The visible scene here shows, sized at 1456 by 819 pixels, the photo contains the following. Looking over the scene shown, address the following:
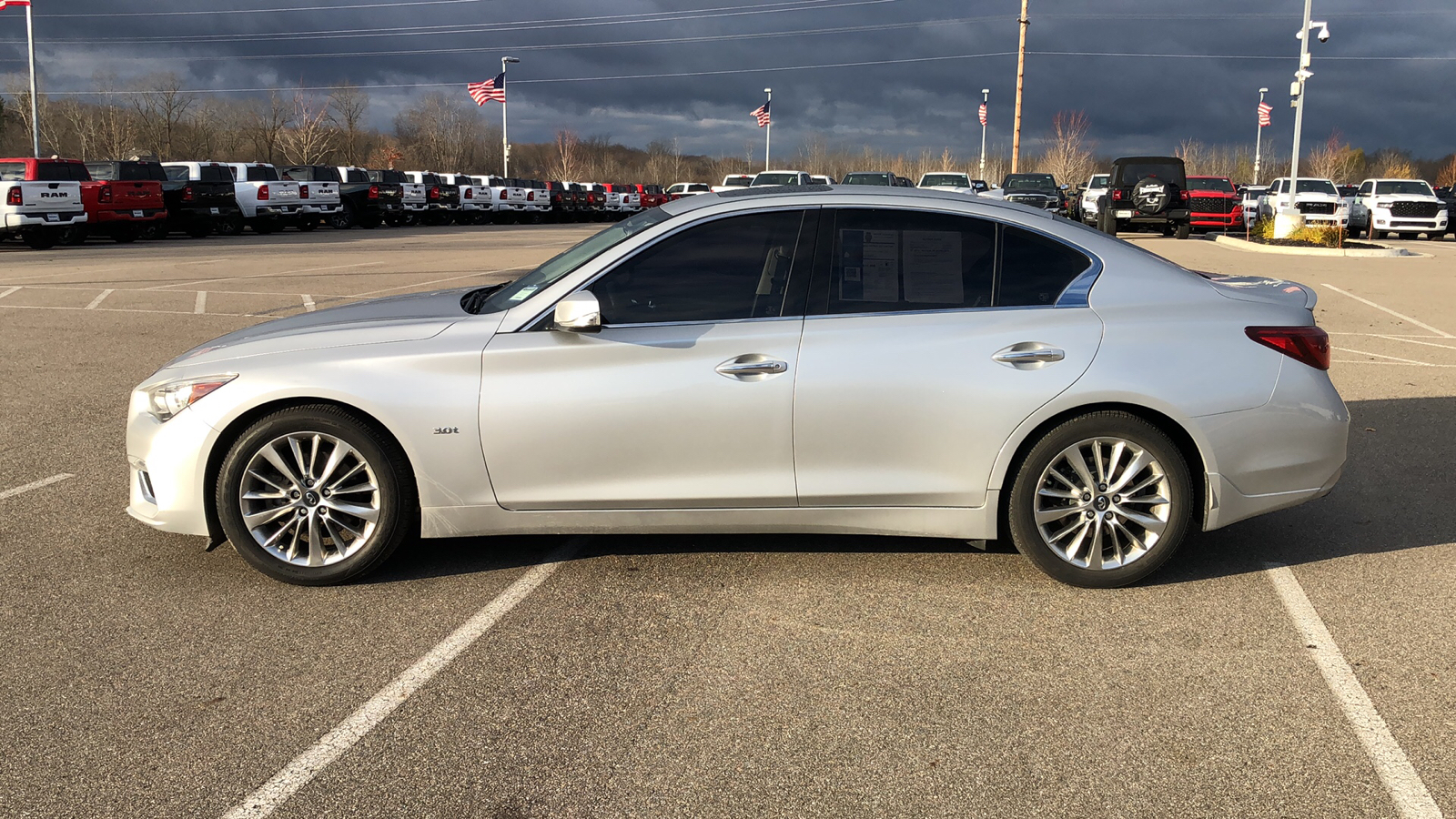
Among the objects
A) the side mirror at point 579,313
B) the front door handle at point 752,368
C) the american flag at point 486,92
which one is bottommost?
the front door handle at point 752,368

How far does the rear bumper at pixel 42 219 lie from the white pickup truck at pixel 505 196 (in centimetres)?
2114

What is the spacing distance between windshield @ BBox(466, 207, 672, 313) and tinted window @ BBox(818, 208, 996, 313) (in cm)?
78

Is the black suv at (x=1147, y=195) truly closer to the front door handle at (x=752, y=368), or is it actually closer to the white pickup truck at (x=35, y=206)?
the white pickup truck at (x=35, y=206)

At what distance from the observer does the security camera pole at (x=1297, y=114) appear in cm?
2970

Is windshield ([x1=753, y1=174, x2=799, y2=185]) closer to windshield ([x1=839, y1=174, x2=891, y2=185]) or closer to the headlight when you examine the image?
windshield ([x1=839, y1=174, x2=891, y2=185])

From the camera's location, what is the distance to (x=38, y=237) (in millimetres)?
26016

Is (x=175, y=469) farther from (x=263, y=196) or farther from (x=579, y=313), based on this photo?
(x=263, y=196)

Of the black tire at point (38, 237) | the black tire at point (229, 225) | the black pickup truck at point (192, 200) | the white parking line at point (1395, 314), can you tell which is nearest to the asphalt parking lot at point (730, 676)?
the white parking line at point (1395, 314)

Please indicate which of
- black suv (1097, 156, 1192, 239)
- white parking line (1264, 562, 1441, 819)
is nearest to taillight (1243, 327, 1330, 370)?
white parking line (1264, 562, 1441, 819)

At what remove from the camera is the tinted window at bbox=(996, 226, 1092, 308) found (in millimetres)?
4773

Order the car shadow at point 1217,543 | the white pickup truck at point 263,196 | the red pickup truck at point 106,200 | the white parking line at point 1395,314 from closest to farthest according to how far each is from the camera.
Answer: the car shadow at point 1217,543 < the white parking line at point 1395,314 < the red pickup truck at point 106,200 < the white pickup truck at point 263,196

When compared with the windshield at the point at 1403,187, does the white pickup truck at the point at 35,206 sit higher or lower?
lower

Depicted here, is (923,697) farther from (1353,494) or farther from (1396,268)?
(1396,268)

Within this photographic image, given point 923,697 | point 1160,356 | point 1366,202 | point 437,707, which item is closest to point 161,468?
point 437,707
